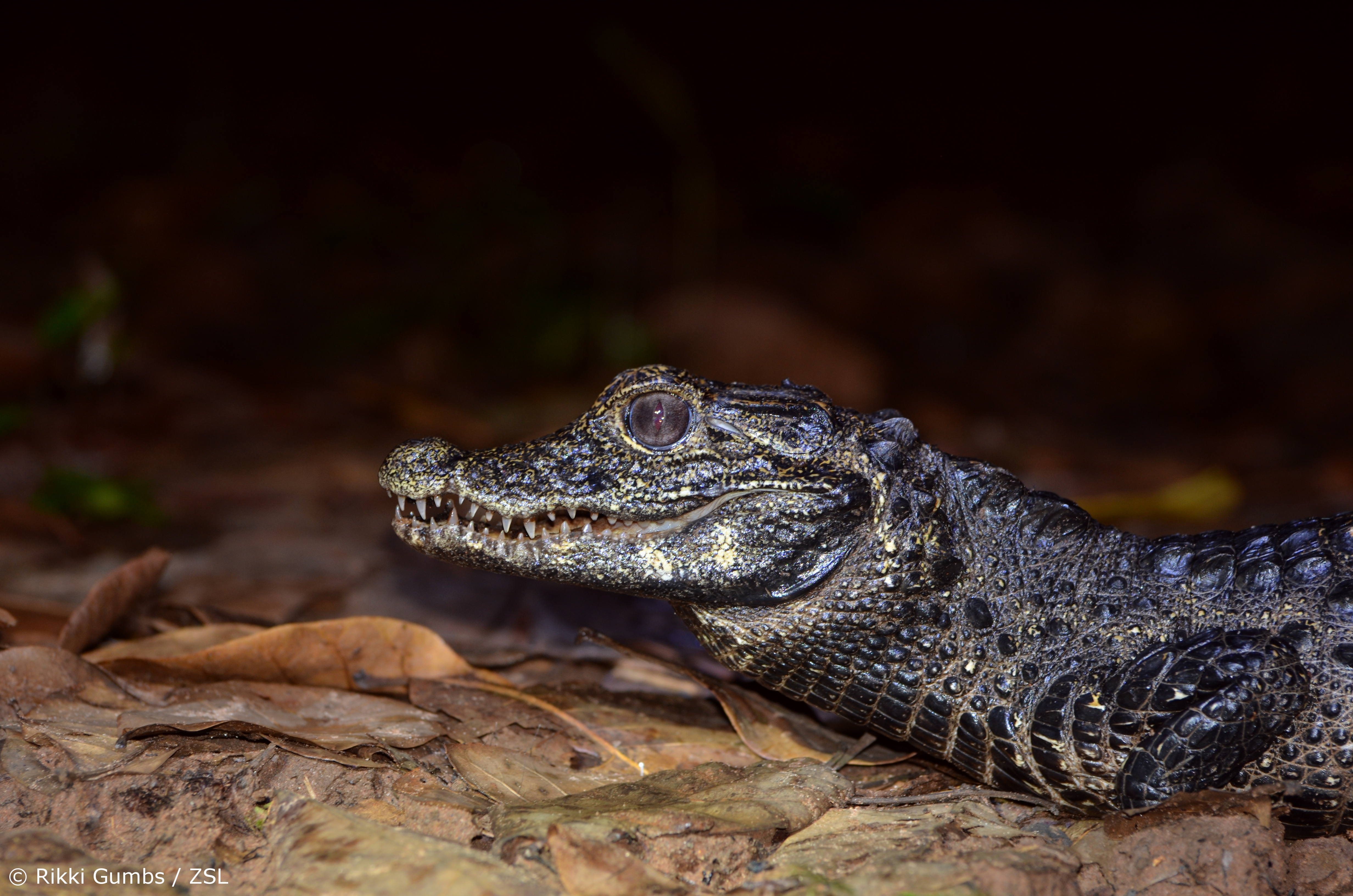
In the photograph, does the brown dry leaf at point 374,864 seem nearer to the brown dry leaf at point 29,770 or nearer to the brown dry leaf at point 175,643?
the brown dry leaf at point 29,770

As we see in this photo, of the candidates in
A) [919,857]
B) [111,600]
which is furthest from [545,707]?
[111,600]

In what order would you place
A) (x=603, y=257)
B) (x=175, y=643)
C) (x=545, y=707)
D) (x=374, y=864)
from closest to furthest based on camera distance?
(x=374, y=864) → (x=545, y=707) → (x=175, y=643) → (x=603, y=257)

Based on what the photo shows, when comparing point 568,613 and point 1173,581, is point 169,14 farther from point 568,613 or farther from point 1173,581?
point 1173,581

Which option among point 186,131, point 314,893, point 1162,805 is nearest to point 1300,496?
point 1162,805

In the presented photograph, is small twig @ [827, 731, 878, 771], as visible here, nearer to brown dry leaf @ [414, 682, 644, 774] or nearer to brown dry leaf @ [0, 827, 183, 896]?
brown dry leaf @ [414, 682, 644, 774]

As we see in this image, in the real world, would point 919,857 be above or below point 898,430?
below

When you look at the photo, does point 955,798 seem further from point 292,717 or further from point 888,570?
point 292,717

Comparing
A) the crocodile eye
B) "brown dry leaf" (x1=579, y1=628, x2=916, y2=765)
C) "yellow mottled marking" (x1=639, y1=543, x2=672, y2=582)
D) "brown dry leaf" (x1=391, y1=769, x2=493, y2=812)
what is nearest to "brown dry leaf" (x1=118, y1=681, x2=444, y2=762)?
"brown dry leaf" (x1=391, y1=769, x2=493, y2=812)
